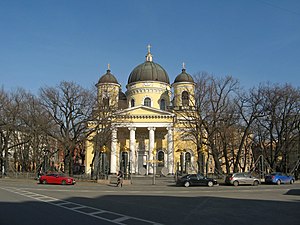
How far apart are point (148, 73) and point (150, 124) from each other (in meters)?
12.8

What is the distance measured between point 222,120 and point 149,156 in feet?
63.5

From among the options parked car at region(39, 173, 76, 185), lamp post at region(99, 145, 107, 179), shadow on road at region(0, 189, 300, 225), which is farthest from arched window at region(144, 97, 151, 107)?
shadow on road at region(0, 189, 300, 225)

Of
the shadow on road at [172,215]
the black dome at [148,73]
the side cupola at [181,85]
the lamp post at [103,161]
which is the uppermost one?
the black dome at [148,73]

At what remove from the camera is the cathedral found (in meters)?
57.0

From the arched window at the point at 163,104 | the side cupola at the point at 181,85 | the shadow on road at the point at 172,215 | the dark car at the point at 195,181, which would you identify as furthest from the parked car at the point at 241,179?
the arched window at the point at 163,104

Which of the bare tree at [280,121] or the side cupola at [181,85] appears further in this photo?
the side cupola at [181,85]

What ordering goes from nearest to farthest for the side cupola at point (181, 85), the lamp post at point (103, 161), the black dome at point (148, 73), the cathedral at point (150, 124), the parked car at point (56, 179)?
the parked car at point (56, 179) < the lamp post at point (103, 161) < the cathedral at point (150, 124) < the side cupola at point (181, 85) < the black dome at point (148, 73)

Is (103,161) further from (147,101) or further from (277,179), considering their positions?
(147,101)

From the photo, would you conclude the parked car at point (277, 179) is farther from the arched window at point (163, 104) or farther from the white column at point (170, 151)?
the arched window at point (163, 104)

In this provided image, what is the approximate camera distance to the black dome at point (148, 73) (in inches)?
2621

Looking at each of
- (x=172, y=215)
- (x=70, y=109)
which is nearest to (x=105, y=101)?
(x=70, y=109)

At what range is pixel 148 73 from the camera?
6662cm

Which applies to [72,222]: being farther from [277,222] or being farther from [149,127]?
[149,127]

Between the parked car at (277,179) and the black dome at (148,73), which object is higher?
the black dome at (148,73)
